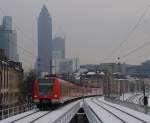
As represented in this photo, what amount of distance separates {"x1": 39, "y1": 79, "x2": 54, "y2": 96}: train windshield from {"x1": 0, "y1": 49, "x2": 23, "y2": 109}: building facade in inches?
846

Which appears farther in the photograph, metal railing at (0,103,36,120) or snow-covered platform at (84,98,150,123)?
metal railing at (0,103,36,120)

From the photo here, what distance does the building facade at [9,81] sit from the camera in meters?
81.5

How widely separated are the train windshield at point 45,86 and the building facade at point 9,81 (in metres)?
21.5

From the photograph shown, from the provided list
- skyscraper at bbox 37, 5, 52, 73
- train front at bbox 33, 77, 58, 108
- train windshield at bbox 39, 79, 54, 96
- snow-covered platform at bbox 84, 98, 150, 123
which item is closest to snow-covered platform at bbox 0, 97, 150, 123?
snow-covered platform at bbox 84, 98, 150, 123

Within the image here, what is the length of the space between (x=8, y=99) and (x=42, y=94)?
3173 centimetres

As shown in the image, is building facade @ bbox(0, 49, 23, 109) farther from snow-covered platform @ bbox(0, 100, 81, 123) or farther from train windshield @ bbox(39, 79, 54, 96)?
snow-covered platform @ bbox(0, 100, 81, 123)

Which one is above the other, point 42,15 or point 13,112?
point 42,15

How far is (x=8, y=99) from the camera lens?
85812 mm

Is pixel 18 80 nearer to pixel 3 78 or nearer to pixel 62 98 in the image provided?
pixel 3 78

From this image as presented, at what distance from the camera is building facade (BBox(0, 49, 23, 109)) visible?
81.5m

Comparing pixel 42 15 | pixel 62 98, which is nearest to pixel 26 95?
pixel 62 98

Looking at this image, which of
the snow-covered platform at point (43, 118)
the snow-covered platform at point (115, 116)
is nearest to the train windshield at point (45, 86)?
the snow-covered platform at point (115, 116)

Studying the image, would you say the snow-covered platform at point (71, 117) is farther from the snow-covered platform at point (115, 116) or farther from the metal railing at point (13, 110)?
the metal railing at point (13, 110)

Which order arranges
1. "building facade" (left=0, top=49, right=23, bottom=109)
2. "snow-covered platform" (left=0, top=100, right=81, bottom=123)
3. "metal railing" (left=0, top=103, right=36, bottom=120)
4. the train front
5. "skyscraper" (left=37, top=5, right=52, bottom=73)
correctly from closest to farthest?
1. "snow-covered platform" (left=0, top=100, right=81, bottom=123)
2. "metal railing" (left=0, top=103, right=36, bottom=120)
3. the train front
4. "building facade" (left=0, top=49, right=23, bottom=109)
5. "skyscraper" (left=37, top=5, right=52, bottom=73)
